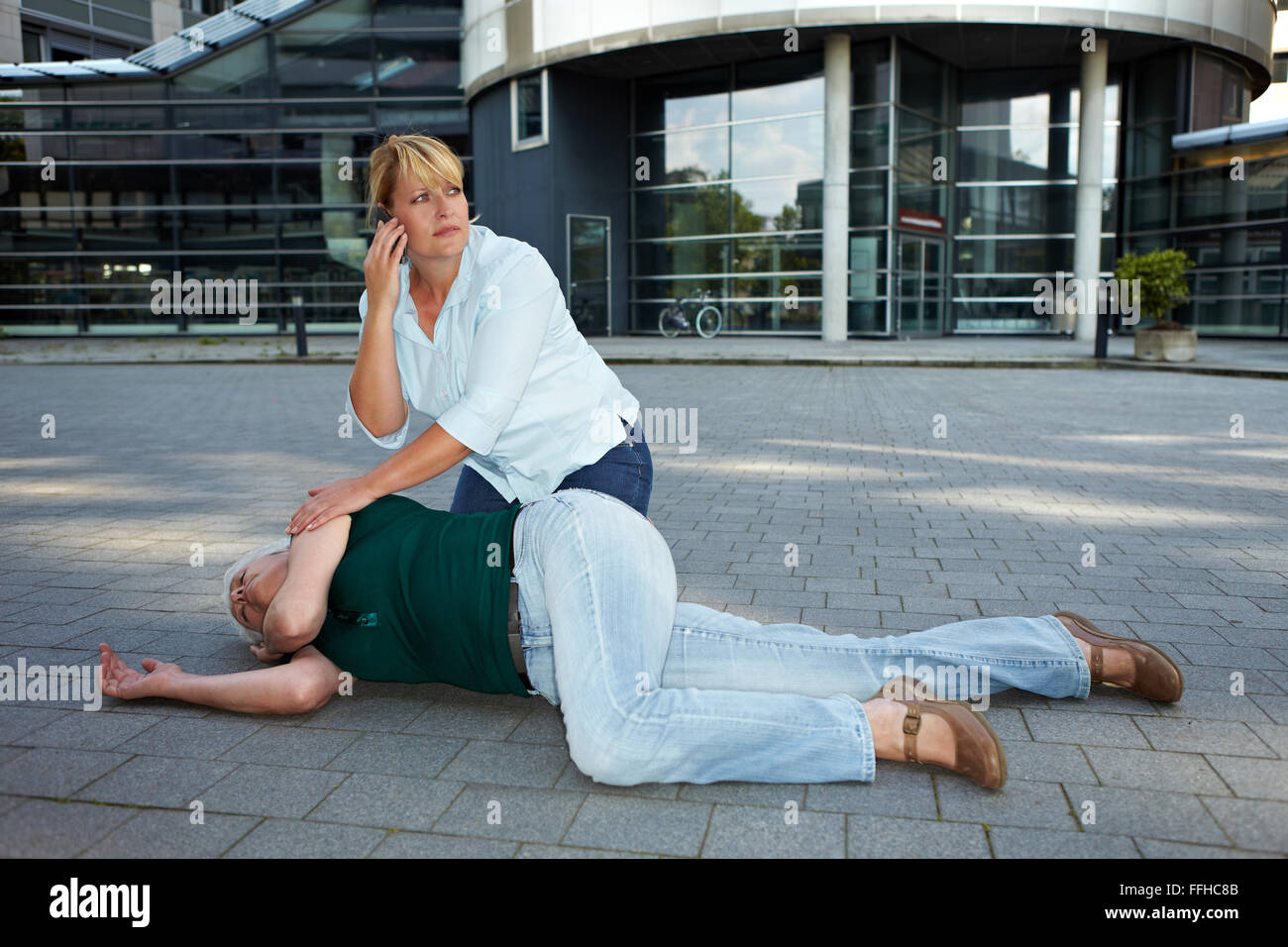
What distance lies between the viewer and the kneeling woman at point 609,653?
270cm

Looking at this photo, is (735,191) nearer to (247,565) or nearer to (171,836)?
(247,565)

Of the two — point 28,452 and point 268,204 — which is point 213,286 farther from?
point 28,452

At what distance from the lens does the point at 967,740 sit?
2715mm

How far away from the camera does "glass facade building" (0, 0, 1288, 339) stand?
84.1 feet

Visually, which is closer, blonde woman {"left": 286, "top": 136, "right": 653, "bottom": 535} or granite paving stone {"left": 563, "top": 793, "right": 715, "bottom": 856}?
granite paving stone {"left": 563, "top": 793, "right": 715, "bottom": 856}

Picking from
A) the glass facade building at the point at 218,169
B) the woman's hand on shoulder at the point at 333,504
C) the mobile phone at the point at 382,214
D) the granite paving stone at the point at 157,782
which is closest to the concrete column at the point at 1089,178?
the glass facade building at the point at 218,169

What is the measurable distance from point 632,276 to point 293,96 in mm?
10162

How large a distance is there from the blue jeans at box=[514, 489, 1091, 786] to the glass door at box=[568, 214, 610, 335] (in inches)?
956

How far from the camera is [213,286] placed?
99.8ft

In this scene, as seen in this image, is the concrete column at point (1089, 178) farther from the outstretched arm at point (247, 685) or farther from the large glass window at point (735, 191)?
the outstretched arm at point (247, 685)

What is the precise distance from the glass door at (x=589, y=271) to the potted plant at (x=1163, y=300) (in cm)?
1309

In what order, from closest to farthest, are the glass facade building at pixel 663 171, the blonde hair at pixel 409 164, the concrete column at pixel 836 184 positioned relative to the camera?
the blonde hair at pixel 409 164, the concrete column at pixel 836 184, the glass facade building at pixel 663 171

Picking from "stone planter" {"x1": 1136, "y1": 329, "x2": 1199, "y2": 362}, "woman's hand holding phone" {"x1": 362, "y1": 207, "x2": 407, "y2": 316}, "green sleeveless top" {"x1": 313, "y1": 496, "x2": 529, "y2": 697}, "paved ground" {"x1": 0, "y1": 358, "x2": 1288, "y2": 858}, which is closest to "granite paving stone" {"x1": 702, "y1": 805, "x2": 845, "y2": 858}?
"paved ground" {"x1": 0, "y1": 358, "x2": 1288, "y2": 858}

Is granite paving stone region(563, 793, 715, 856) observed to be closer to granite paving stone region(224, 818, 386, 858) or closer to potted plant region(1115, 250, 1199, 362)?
granite paving stone region(224, 818, 386, 858)
